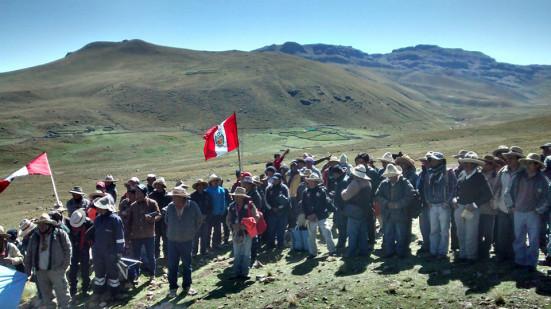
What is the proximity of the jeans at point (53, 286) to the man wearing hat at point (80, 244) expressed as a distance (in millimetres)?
1106

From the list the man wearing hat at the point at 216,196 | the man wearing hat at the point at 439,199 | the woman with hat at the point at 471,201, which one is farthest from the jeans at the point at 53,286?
the woman with hat at the point at 471,201

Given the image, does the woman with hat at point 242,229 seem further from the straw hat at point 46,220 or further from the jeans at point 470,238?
the jeans at point 470,238

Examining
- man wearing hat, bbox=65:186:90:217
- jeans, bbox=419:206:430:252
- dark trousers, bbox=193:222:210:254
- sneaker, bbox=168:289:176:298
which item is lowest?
sneaker, bbox=168:289:176:298

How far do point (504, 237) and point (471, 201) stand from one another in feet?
3.27

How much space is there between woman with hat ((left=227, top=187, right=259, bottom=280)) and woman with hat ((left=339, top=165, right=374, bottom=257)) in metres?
2.32

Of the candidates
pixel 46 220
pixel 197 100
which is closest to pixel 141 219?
pixel 46 220

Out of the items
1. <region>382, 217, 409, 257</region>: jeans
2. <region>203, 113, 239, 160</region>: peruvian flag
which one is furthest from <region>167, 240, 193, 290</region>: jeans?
<region>203, 113, 239, 160</region>: peruvian flag

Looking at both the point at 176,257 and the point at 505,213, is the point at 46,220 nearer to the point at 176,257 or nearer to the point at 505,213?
the point at 176,257

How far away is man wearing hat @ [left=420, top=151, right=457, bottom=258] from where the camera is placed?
10320 mm

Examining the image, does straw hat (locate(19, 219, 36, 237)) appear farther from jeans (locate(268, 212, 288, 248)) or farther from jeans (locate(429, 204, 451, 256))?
jeans (locate(429, 204, 451, 256))

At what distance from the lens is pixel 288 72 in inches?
7210

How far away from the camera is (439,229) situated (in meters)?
10.6

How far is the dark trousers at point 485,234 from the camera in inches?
388

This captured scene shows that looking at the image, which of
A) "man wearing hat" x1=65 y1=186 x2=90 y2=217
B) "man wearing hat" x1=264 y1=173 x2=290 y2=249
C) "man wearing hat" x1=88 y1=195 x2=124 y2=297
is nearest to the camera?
"man wearing hat" x1=88 y1=195 x2=124 y2=297
